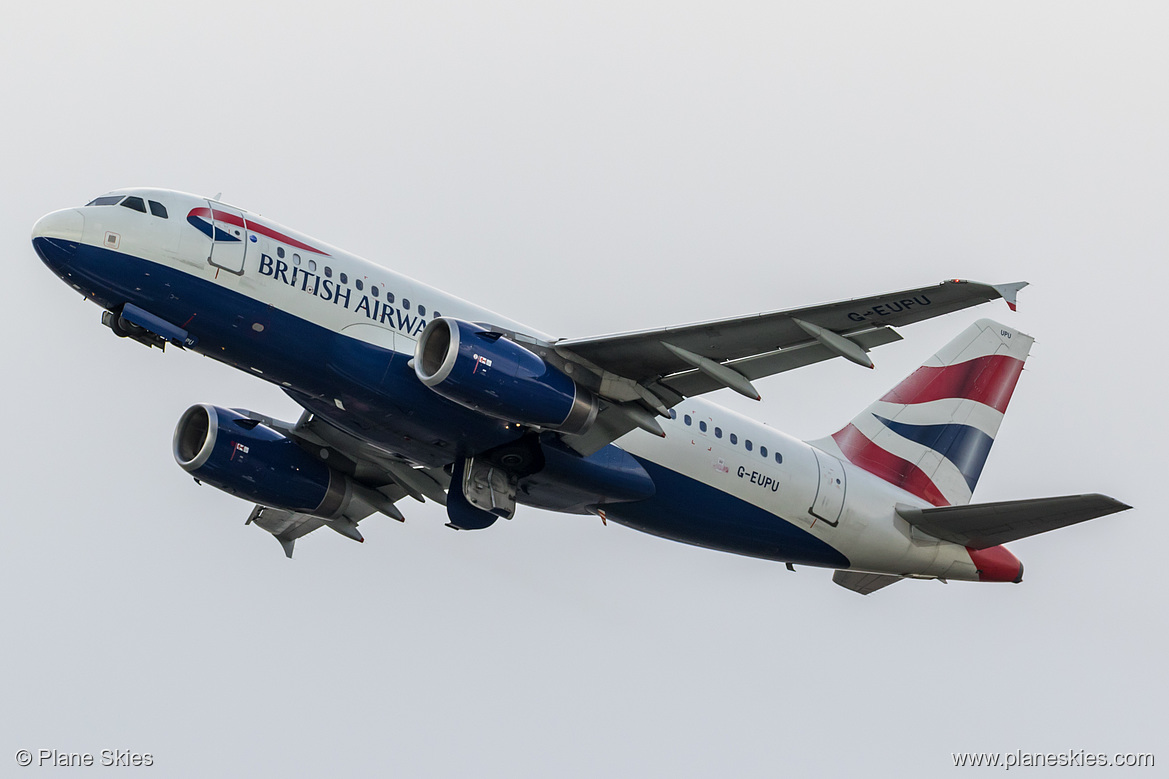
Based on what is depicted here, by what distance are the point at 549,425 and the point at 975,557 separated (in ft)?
37.1

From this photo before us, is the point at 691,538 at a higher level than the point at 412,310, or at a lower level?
lower

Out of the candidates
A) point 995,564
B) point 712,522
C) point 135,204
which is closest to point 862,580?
point 995,564

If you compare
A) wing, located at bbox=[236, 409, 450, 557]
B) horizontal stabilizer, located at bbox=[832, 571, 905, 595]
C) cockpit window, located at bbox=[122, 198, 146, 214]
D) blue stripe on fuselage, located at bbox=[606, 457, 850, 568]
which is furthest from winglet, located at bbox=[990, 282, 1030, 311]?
cockpit window, located at bbox=[122, 198, 146, 214]

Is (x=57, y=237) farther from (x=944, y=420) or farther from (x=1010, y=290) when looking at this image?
(x=944, y=420)

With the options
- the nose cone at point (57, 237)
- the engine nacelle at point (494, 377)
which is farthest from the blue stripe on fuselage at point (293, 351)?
the engine nacelle at point (494, 377)

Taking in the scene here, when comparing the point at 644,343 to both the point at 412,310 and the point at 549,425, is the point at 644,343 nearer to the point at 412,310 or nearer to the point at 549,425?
the point at 549,425

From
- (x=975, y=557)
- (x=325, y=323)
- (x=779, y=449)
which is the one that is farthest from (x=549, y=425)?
(x=975, y=557)

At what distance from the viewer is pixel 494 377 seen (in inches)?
943

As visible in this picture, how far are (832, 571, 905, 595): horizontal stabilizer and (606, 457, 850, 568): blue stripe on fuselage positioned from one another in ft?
6.31

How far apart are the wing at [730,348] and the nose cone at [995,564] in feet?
27.8

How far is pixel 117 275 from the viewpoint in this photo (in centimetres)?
2330

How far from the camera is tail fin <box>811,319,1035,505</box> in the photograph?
3184cm

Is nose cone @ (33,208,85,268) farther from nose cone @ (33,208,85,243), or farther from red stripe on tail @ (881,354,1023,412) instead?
red stripe on tail @ (881,354,1023,412)

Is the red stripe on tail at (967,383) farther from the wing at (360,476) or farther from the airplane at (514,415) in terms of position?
the wing at (360,476)
